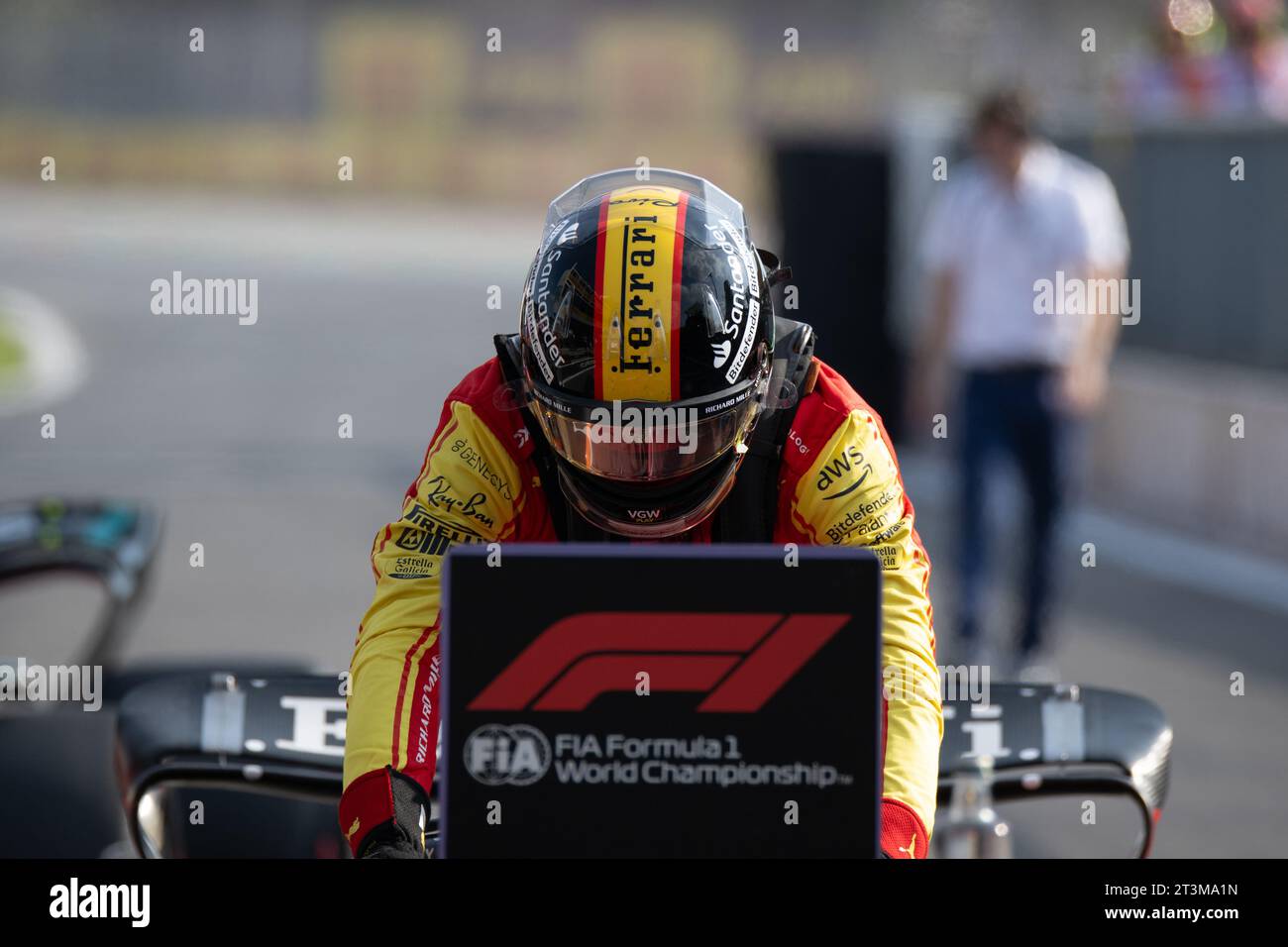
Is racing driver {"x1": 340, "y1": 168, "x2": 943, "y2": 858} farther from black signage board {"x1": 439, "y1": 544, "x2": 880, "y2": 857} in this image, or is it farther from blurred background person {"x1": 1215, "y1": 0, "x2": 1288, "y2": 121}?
blurred background person {"x1": 1215, "y1": 0, "x2": 1288, "y2": 121}

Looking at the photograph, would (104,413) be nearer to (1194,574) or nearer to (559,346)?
(1194,574)

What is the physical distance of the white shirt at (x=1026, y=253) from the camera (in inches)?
286

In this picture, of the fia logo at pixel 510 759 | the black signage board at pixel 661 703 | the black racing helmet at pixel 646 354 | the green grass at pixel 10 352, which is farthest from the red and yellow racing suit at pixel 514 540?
the green grass at pixel 10 352

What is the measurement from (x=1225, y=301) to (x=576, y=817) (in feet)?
29.3

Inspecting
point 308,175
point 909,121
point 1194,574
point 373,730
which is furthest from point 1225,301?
point 308,175

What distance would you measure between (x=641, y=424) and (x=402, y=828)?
65cm

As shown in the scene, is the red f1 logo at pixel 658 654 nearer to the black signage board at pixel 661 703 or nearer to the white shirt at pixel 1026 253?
the black signage board at pixel 661 703

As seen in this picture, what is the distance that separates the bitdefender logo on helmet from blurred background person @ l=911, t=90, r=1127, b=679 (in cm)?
491

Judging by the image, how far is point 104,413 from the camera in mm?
13812

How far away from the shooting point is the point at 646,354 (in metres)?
2.53

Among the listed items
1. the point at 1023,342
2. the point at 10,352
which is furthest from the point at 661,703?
the point at 10,352

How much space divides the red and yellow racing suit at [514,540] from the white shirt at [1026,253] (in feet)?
14.5

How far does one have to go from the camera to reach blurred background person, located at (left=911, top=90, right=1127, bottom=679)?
726 centimetres

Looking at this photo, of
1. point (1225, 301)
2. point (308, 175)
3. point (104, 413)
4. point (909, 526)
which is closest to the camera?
point (909, 526)
